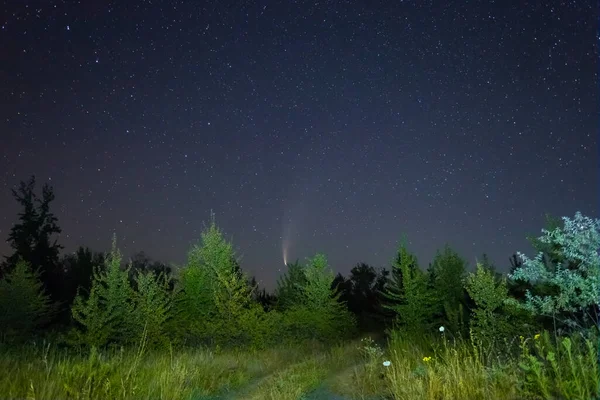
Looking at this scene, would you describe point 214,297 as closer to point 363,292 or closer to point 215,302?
point 215,302

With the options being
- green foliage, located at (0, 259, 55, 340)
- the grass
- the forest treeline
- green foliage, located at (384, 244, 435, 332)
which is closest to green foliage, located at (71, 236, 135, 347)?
the forest treeline

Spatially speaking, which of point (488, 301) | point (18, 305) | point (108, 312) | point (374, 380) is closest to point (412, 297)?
point (488, 301)

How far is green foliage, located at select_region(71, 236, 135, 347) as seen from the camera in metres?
17.2

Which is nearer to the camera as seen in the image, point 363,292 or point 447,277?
point 447,277

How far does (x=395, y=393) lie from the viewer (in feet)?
21.6

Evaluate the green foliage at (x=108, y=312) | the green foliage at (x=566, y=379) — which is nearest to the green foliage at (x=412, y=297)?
the green foliage at (x=108, y=312)

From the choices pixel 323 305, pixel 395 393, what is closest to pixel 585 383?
pixel 395 393

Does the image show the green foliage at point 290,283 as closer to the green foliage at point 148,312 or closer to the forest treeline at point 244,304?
the forest treeline at point 244,304

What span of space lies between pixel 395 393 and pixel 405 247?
19.3 m

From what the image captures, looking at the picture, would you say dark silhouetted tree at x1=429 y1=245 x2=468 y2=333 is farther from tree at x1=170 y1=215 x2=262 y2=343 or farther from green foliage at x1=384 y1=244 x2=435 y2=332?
tree at x1=170 y1=215 x2=262 y2=343

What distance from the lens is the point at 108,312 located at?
1748 cm

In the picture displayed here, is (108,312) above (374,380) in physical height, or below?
above

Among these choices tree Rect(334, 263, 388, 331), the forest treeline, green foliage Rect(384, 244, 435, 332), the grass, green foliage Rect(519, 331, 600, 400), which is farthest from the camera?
tree Rect(334, 263, 388, 331)

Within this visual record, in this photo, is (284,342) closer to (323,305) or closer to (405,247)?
(323,305)
